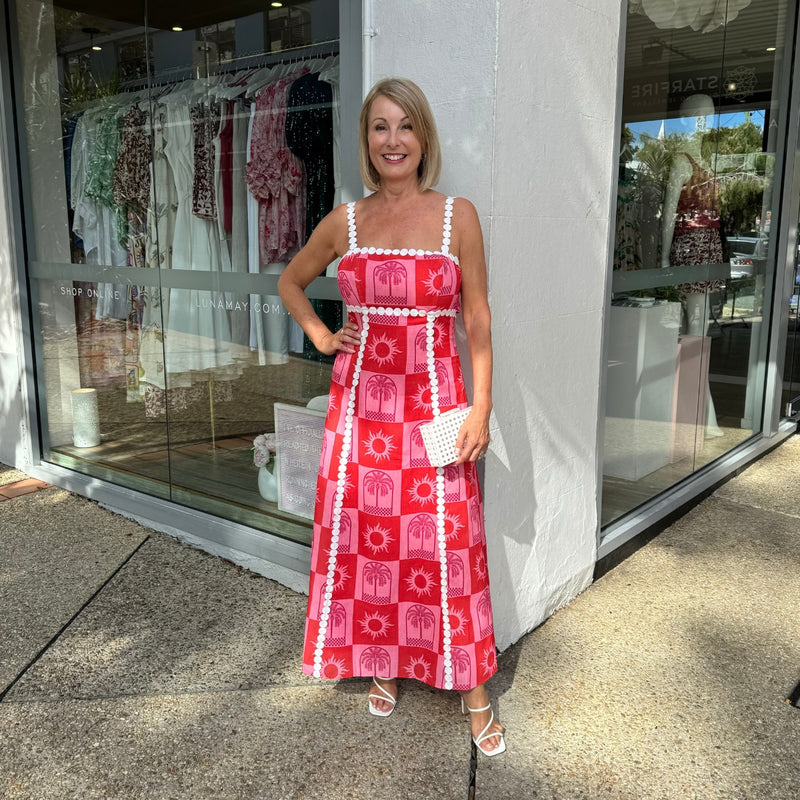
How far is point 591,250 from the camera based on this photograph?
3102mm

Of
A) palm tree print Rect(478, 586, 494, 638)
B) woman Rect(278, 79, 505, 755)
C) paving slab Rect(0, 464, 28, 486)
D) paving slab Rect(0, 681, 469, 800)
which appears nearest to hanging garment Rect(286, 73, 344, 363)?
woman Rect(278, 79, 505, 755)

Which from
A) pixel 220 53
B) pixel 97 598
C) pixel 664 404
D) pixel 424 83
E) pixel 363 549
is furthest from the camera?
pixel 664 404

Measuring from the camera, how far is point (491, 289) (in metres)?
2.62

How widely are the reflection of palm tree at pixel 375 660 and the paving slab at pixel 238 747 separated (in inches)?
6.2

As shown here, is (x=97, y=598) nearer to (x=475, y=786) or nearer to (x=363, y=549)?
(x=363, y=549)

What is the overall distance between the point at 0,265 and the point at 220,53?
6.14ft

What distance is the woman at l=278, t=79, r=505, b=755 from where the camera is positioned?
7.34ft

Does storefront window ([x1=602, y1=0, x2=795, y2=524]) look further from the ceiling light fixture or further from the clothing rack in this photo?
the ceiling light fixture

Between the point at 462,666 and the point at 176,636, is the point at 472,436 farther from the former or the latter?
the point at 176,636

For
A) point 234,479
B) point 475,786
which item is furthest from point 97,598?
point 475,786

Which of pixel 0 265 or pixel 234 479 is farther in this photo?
pixel 0 265

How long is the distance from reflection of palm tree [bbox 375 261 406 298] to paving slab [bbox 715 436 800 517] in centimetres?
314

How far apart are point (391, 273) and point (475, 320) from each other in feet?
0.90

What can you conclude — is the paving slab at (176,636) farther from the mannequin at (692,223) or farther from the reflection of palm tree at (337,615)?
the mannequin at (692,223)
